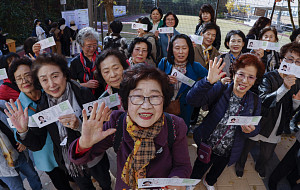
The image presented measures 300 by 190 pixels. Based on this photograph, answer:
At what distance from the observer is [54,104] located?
7.24 ft

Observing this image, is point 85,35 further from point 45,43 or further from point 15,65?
point 15,65

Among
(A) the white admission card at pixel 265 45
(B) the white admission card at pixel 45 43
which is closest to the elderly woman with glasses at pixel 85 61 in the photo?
(B) the white admission card at pixel 45 43

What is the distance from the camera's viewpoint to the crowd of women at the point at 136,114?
1.63 metres

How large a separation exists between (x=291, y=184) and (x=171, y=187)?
2.66 metres

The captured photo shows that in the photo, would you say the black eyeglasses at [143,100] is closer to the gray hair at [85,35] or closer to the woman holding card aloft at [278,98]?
the woman holding card aloft at [278,98]

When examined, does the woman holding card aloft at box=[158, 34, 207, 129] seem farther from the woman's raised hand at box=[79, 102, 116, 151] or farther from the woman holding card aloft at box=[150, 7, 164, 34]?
the woman holding card aloft at box=[150, 7, 164, 34]

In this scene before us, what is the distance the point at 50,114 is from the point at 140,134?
1015 mm

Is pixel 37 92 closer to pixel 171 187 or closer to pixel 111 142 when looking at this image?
pixel 111 142

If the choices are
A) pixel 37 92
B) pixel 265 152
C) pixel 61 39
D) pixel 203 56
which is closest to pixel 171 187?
pixel 37 92

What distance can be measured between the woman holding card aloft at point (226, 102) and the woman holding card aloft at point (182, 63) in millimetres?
760

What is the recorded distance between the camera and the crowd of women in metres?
1.63

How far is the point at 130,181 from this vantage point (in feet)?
5.64

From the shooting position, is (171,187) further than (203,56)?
No

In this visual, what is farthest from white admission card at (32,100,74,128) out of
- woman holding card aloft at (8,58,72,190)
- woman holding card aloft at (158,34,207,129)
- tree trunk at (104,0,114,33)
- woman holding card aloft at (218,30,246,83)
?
tree trunk at (104,0,114,33)
